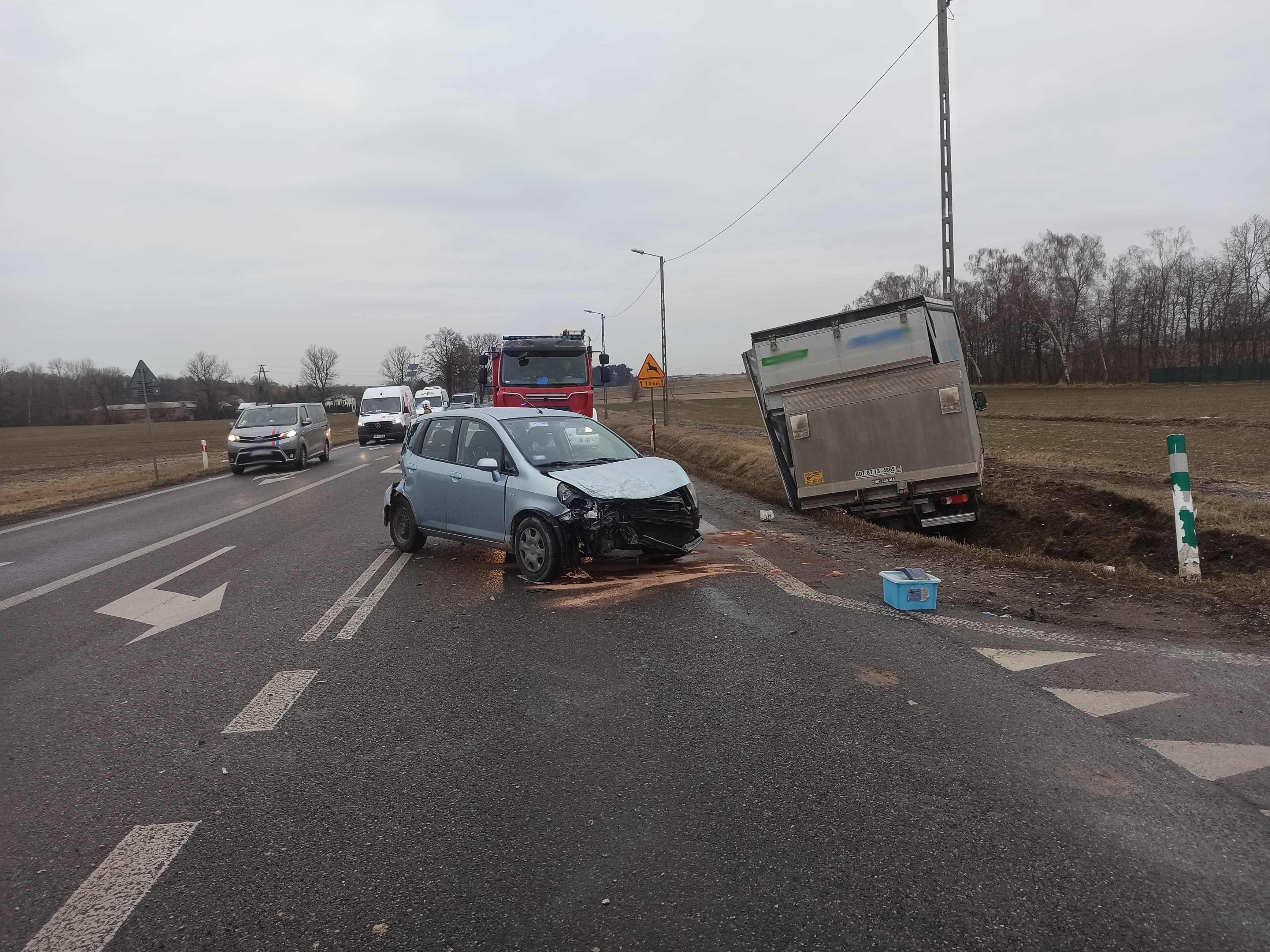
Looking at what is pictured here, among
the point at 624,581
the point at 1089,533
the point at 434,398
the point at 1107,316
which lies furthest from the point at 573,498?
the point at 1107,316

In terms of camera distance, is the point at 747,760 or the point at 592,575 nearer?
the point at 747,760

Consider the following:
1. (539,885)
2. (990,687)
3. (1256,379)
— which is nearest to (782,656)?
(990,687)

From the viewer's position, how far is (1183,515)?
282 inches

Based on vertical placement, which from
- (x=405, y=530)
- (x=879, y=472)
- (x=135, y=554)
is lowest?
(x=135, y=554)

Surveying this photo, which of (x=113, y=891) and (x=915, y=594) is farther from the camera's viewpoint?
(x=915, y=594)

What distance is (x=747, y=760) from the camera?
12.4 feet

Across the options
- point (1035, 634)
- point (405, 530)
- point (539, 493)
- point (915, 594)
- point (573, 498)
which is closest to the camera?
point (1035, 634)

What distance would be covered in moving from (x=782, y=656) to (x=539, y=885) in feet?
9.47

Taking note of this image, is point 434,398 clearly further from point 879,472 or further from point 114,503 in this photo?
point 879,472

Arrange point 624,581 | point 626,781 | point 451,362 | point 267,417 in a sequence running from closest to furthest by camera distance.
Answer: point 626,781 < point 624,581 < point 267,417 < point 451,362

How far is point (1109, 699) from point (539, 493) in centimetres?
487

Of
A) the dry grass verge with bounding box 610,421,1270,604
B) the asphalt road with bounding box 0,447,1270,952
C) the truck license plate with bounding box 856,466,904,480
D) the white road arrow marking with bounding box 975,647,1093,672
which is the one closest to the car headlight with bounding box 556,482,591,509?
the asphalt road with bounding box 0,447,1270,952

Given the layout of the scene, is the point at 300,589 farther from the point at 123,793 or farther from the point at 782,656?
the point at 782,656

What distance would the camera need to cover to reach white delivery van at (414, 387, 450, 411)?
148ft
